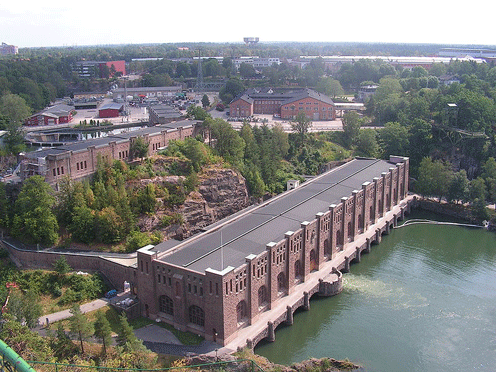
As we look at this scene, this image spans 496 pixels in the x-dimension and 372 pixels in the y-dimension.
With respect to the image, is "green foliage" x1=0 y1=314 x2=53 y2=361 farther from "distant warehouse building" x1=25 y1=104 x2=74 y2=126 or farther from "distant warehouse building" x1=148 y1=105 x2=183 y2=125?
"distant warehouse building" x1=25 y1=104 x2=74 y2=126

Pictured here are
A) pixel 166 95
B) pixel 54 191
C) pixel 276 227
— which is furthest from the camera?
pixel 166 95

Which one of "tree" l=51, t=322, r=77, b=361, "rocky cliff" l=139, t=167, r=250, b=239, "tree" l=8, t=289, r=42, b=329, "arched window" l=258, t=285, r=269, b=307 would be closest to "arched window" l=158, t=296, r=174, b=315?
"arched window" l=258, t=285, r=269, b=307

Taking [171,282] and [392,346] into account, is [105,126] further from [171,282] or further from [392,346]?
[392,346]

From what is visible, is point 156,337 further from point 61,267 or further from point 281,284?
point 281,284

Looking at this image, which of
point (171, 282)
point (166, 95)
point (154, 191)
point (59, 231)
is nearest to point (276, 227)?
point (171, 282)

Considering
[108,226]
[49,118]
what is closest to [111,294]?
[108,226]

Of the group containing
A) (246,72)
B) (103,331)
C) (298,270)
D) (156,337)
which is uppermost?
(246,72)

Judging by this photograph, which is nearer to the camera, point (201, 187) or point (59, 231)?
point (59, 231)
